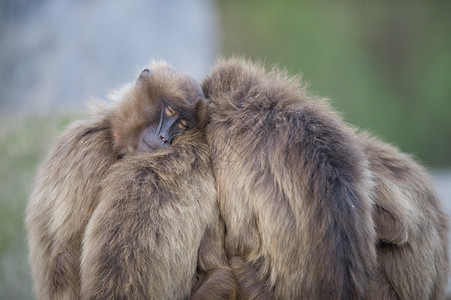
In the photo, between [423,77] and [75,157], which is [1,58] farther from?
A: [423,77]

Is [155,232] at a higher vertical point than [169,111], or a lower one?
lower

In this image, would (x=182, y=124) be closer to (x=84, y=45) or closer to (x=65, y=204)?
(x=65, y=204)

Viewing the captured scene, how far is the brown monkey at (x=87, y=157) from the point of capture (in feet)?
12.5

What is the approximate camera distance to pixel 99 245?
3.43 metres

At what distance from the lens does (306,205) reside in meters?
3.58

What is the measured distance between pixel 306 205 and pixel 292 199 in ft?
0.31

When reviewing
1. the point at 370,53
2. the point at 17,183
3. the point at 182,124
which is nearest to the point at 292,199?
the point at 182,124

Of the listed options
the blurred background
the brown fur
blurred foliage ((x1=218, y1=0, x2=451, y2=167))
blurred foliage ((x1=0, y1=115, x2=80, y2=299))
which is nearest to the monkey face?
the brown fur

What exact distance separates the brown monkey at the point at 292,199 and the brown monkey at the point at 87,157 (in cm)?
20

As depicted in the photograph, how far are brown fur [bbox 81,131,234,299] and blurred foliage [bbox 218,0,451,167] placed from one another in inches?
317

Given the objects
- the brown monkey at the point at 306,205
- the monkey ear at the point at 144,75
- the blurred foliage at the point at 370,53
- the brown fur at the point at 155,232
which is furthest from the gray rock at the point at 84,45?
the brown fur at the point at 155,232

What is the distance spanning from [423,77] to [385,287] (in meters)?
8.70

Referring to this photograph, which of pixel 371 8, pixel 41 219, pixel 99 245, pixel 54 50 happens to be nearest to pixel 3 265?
pixel 41 219

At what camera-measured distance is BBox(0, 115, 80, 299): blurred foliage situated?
653 cm
